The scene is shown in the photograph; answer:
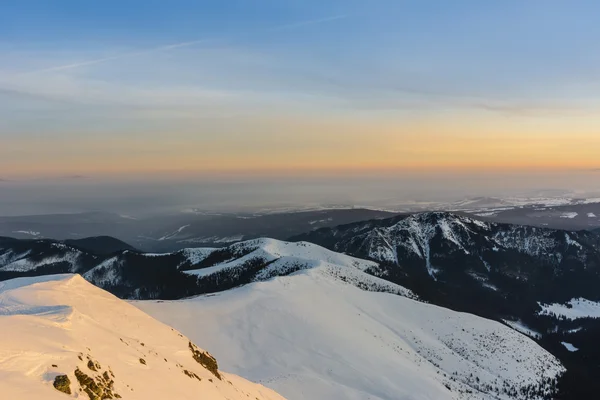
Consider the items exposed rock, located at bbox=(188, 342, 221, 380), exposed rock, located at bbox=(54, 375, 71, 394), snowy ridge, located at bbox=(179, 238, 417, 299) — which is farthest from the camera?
snowy ridge, located at bbox=(179, 238, 417, 299)

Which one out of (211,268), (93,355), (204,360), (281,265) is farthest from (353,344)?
(211,268)

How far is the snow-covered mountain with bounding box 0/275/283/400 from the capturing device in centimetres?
1825

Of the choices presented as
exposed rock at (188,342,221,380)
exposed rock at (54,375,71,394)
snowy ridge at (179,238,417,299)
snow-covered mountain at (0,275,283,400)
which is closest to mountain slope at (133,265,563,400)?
exposed rock at (188,342,221,380)

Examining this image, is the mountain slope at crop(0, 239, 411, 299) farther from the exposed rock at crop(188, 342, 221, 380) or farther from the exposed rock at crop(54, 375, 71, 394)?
the exposed rock at crop(54, 375, 71, 394)

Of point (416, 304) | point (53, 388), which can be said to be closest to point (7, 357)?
point (53, 388)

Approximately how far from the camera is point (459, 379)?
250 feet

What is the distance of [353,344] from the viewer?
70.9 meters

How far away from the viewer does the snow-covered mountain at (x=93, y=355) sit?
18250 millimetres

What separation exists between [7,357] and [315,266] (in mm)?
115113

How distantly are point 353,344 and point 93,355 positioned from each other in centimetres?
5456

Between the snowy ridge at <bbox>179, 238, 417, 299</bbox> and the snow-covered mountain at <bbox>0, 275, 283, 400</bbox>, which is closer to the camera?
the snow-covered mountain at <bbox>0, 275, 283, 400</bbox>

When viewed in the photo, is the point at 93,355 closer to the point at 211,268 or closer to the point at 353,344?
the point at 353,344

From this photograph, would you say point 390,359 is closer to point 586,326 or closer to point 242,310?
point 242,310

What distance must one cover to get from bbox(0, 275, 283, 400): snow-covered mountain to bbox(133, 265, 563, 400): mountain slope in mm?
18490
